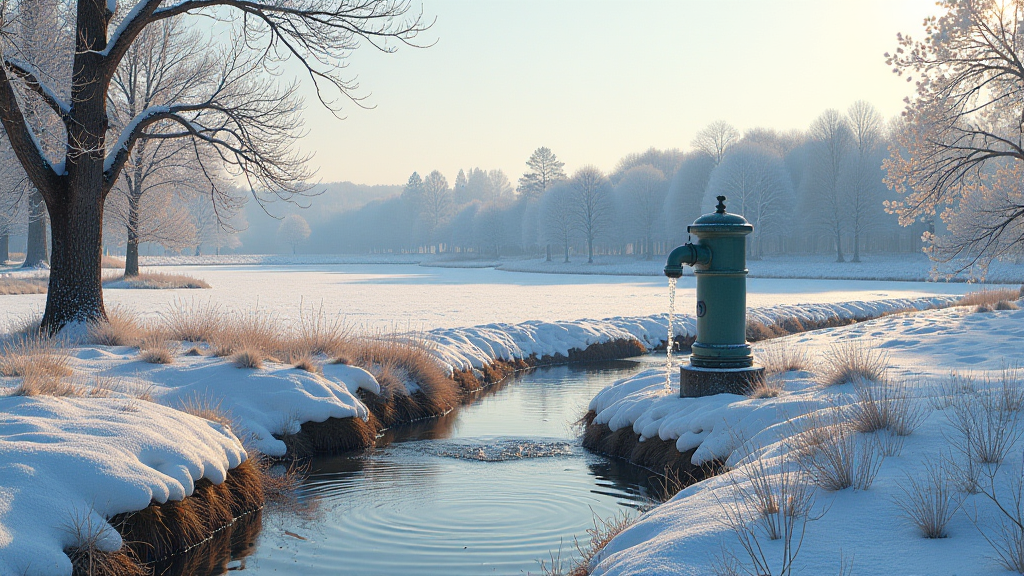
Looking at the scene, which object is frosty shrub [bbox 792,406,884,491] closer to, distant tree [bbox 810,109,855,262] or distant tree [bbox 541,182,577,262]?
distant tree [bbox 810,109,855,262]

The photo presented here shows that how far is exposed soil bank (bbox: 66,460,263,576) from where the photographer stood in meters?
4.88

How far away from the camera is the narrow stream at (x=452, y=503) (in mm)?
5477

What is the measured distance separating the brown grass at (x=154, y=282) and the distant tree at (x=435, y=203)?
237 ft

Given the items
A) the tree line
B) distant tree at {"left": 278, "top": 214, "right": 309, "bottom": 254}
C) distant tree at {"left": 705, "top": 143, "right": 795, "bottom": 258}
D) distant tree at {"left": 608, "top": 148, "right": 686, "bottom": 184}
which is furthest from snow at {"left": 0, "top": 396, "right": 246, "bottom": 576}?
distant tree at {"left": 278, "top": 214, "right": 309, "bottom": 254}

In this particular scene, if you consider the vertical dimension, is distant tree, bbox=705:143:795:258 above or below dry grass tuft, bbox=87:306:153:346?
above

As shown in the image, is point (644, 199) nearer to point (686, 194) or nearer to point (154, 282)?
point (686, 194)

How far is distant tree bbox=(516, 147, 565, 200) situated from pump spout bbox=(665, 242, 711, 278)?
90773 mm

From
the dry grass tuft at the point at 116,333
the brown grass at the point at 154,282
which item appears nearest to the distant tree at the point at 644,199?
the brown grass at the point at 154,282

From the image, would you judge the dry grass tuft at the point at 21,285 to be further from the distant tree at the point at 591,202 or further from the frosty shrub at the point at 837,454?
the distant tree at the point at 591,202

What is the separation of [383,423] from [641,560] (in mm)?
6995

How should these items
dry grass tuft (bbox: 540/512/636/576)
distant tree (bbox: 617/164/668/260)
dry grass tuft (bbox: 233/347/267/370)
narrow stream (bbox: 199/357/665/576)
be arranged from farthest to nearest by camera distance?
1. distant tree (bbox: 617/164/668/260)
2. dry grass tuft (bbox: 233/347/267/370)
3. narrow stream (bbox: 199/357/665/576)
4. dry grass tuft (bbox: 540/512/636/576)

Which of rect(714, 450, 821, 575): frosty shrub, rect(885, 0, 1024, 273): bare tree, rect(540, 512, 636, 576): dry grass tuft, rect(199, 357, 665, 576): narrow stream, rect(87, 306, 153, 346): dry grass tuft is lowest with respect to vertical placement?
rect(199, 357, 665, 576): narrow stream


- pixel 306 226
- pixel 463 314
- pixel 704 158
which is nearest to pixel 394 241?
pixel 306 226

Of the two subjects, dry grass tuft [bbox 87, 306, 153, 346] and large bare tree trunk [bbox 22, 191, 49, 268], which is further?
large bare tree trunk [bbox 22, 191, 49, 268]
